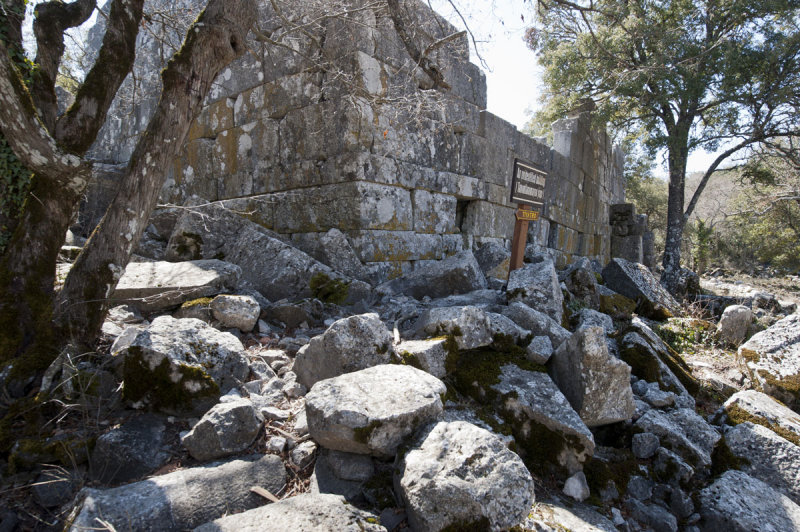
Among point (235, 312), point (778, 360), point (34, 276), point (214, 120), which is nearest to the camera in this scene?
point (34, 276)

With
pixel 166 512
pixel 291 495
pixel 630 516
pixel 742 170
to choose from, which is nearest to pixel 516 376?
pixel 630 516

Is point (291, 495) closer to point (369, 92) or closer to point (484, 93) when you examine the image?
point (369, 92)

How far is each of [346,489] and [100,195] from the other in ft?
21.0

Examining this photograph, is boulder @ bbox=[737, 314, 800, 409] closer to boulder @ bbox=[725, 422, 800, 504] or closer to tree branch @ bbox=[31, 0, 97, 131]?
boulder @ bbox=[725, 422, 800, 504]

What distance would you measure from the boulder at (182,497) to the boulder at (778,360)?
395 cm

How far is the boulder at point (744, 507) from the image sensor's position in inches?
91.1

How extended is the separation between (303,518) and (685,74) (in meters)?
11.4

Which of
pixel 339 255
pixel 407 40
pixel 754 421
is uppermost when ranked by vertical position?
pixel 407 40

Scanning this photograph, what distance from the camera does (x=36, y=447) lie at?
2104 mm

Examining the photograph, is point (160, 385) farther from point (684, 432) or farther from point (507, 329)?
point (684, 432)

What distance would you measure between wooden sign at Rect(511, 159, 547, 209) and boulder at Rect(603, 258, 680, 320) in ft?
5.56

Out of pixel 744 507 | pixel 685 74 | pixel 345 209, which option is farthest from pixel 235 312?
pixel 685 74

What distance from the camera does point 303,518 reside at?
65.7 inches

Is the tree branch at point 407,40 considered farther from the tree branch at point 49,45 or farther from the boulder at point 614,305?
the boulder at point 614,305
